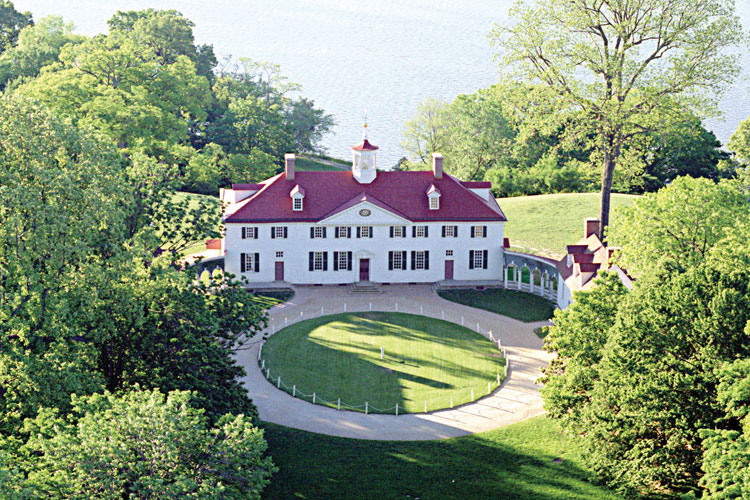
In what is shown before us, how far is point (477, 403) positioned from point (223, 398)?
53.4ft

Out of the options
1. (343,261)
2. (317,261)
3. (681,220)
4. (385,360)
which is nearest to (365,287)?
(343,261)

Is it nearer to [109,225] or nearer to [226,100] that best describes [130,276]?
[109,225]

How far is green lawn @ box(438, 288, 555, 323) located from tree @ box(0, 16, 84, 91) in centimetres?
5851

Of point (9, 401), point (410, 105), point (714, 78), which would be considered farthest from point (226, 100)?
point (9, 401)

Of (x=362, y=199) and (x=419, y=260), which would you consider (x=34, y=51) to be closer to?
(x=362, y=199)

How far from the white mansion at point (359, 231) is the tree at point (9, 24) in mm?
Answer: 68584

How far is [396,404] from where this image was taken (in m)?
44.8

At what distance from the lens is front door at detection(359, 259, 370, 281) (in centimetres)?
6862

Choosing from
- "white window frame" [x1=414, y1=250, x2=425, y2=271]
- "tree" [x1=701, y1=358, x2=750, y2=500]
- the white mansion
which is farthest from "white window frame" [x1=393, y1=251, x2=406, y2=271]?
"tree" [x1=701, y1=358, x2=750, y2=500]

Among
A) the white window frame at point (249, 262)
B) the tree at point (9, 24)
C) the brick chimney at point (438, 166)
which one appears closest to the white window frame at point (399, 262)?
the brick chimney at point (438, 166)

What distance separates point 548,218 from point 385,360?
38.3 meters

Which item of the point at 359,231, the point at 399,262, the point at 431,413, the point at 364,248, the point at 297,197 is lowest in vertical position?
the point at 431,413

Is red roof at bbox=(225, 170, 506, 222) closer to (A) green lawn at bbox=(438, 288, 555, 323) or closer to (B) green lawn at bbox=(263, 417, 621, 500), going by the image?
(A) green lawn at bbox=(438, 288, 555, 323)

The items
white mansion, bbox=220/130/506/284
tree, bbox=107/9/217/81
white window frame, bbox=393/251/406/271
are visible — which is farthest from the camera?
tree, bbox=107/9/217/81
